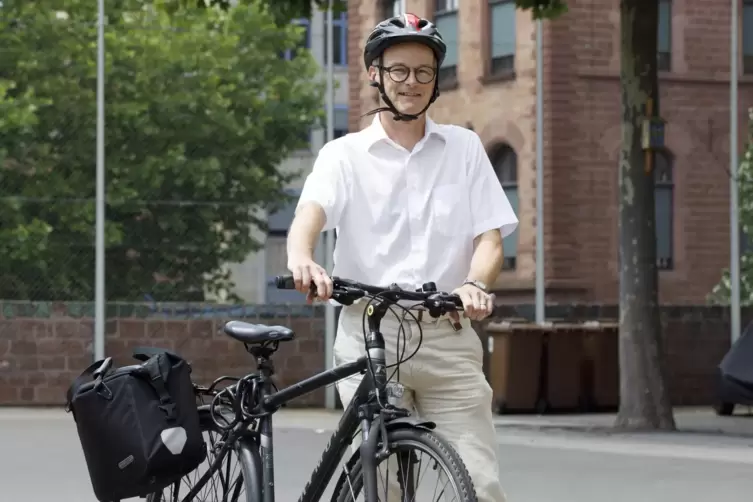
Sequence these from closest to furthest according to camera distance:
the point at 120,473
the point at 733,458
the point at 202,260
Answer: the point at 120,473 < the point at 733,458 < the point at 202,260

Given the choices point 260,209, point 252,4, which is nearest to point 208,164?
point 260,209

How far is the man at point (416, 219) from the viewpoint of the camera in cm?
577

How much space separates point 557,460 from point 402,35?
926cm

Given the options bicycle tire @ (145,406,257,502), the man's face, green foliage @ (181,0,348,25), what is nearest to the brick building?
green foliage @ (181,0,348,25)

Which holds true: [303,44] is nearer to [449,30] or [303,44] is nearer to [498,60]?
[498,60]

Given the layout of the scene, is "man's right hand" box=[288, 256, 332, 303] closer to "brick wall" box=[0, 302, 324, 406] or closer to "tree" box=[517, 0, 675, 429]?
"tree" box=[517, 0, 675, 429]

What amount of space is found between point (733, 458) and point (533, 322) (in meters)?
8.46

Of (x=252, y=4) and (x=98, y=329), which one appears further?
(x=98, y=329)

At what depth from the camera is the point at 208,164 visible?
22266mm

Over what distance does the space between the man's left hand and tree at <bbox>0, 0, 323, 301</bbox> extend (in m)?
16.5

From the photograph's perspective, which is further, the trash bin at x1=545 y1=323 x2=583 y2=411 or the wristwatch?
the trash bin at x1=545 y1=323 x2=583 y2=411

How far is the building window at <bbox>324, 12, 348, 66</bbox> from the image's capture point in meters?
22.7

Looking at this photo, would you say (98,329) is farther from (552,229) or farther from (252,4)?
(552,229)

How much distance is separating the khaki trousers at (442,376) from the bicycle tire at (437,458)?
1.08 ft
